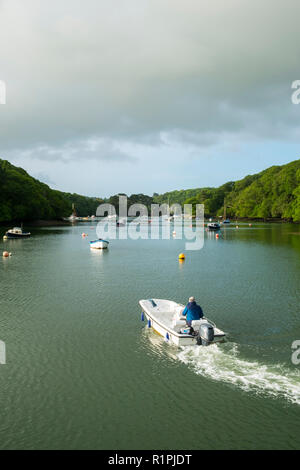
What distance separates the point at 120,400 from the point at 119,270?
31611 mm

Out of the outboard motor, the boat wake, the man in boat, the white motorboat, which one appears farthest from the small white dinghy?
the white motorboat

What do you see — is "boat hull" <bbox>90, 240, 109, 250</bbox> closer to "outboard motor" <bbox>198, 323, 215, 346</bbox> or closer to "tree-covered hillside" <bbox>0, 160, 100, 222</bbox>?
"outboard motor" <bbox>198, 323, 215, 346</bbox>

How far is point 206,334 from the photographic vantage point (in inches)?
754

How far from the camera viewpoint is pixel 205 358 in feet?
60.5

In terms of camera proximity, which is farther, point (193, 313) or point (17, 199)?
point (17, 199)

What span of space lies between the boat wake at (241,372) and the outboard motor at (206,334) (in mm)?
382

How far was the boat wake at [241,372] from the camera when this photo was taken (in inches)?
610

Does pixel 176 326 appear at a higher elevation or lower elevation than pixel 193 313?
lower

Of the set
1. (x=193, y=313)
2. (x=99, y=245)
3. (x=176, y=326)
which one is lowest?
(x=176, y=326)

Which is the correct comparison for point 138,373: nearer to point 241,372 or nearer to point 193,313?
point 241,372

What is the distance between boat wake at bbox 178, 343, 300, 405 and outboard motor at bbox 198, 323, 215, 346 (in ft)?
1.25

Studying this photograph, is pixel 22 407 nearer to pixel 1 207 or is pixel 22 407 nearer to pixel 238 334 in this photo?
pixel 238 334

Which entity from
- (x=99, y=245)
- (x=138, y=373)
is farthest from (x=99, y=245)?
(x=138, y=373)

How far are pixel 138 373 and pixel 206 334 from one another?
4390 mm
